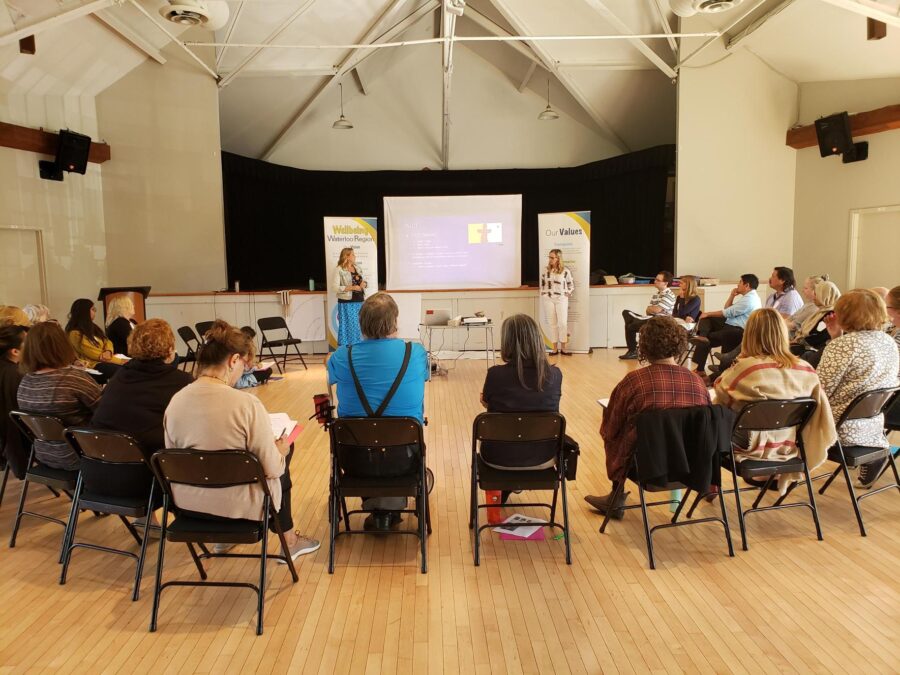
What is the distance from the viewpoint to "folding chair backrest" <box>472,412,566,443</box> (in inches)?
114

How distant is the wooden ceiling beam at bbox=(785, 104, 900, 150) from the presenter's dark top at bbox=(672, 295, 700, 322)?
3934mm

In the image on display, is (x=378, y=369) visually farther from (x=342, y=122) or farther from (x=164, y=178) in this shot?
(x=342, y=122)

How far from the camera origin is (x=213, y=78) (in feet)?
34.9

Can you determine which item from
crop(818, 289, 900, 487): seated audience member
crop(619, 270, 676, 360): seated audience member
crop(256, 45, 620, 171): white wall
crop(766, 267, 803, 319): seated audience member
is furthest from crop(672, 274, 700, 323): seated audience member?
crop(256, 45, 620, 171): white wall

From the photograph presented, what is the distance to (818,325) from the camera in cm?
518

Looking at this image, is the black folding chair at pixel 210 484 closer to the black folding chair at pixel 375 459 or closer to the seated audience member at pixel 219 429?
the seated audience member at pixel 219 429

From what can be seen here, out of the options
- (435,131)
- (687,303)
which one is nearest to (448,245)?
(687,303)

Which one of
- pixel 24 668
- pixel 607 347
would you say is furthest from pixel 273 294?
pixel 24 668

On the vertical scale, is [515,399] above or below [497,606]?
above

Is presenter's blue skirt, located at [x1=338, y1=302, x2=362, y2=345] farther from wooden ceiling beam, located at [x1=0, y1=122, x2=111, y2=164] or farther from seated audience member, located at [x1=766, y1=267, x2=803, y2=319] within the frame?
seated audience member, located at [x1=766, y1=267, x2=803, y2=319]

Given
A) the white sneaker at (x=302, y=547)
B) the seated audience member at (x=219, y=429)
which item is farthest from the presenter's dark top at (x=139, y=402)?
the white sneaker at (x=302, y=547)

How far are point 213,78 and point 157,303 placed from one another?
3923 mm

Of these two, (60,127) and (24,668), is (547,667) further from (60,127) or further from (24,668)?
(60,127)

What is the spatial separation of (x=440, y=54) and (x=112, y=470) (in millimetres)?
11996
